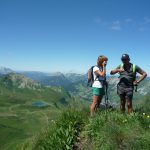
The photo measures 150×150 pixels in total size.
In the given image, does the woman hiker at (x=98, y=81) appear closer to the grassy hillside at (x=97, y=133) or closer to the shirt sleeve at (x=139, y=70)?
the grassy hillside at (x=97, y=133)

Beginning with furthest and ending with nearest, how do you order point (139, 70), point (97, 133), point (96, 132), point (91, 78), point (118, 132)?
Answer: point (91, 78)
point (139, 70)
point (96, 132)
point (97, 133)
point (118, 132)

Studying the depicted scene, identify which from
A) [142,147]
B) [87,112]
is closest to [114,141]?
[142,147]

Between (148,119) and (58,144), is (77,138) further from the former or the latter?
(148,119)

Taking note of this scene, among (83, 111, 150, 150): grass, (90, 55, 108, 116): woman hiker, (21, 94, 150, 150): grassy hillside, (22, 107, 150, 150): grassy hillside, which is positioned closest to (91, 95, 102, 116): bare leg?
(90, 55, 108, 116): woman hiker

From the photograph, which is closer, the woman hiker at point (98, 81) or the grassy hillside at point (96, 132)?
the grassy hillside at point (96, 132)

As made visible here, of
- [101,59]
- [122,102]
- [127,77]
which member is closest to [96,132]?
[122,102]

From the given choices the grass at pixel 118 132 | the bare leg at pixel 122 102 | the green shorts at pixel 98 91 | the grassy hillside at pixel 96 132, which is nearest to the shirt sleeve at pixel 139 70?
the bare leg at pixel 122 102

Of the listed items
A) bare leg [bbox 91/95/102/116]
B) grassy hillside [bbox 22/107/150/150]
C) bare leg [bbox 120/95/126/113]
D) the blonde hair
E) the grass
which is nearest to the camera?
the grass

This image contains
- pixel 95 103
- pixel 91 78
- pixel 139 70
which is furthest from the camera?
pixel 91 78

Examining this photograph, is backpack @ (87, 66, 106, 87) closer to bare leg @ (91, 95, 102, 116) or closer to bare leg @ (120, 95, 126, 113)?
bare leg @ (91, 95, 102, 116)

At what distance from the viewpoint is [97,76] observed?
12.6 m

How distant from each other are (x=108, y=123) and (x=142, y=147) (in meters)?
1.63

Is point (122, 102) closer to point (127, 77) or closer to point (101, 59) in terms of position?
point (127, 77)

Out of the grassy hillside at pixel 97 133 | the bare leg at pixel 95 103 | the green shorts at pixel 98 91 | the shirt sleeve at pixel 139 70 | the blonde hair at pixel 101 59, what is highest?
the blonde hair at pixel 101 59
